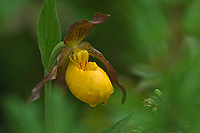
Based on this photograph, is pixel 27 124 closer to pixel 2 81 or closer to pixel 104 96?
pixel 104 96

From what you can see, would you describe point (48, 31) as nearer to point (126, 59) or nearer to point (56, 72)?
point (56, 72)

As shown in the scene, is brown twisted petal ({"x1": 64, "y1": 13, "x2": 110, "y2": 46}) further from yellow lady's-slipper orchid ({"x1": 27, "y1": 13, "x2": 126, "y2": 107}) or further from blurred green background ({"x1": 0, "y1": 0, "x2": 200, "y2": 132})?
blurred green background ({"x1": 0, "y1": 0, "x2": 200, "y2": 132})

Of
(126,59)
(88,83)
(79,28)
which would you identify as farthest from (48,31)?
(126,59)

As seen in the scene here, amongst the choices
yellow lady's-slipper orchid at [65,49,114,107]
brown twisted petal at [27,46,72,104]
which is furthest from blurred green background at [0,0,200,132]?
brown twisted petal at [27,46,72,104]

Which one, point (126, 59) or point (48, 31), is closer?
point (48, 31)

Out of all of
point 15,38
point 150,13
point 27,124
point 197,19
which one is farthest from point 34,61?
point 197,19
